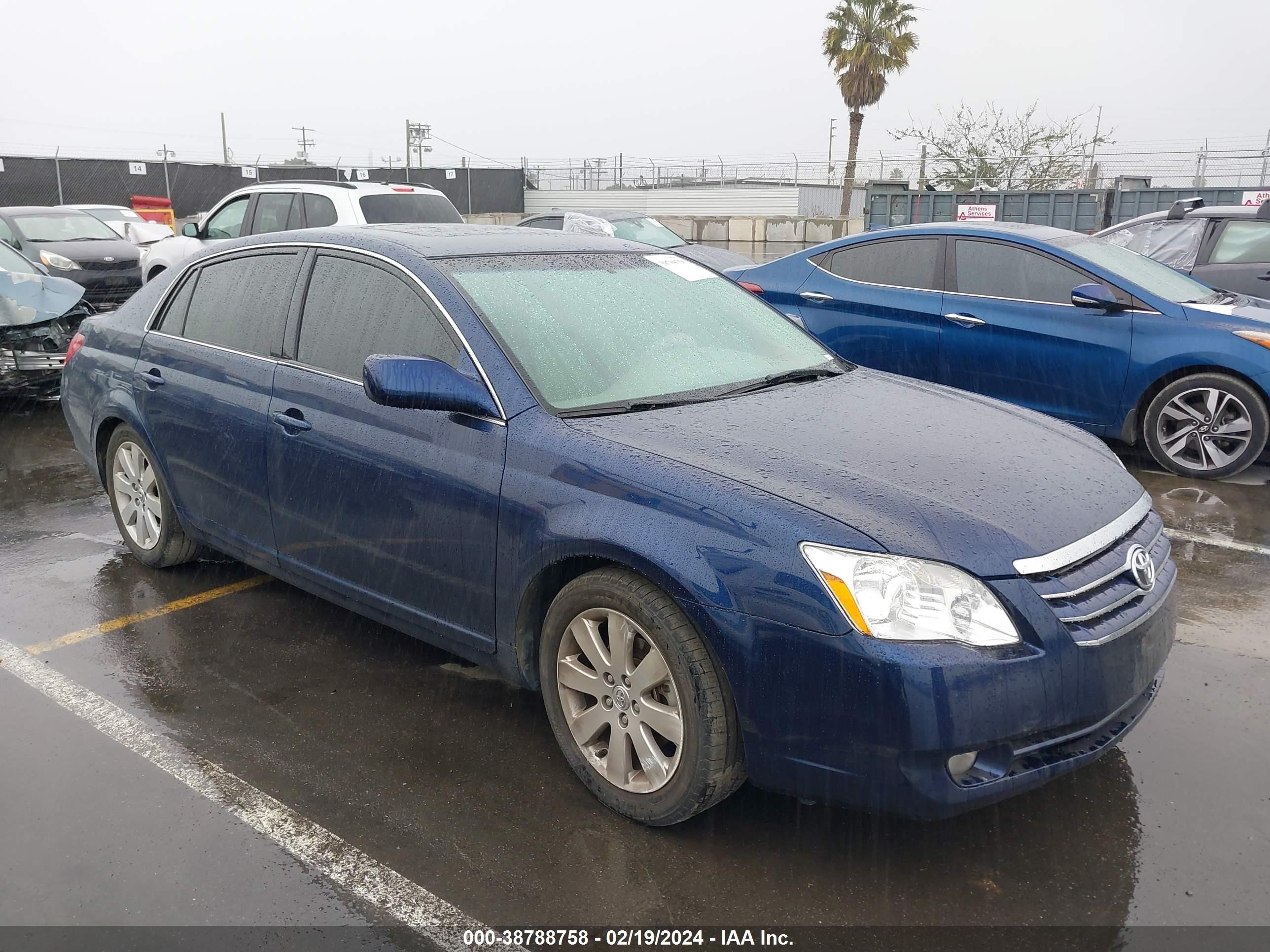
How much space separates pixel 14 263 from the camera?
9.30 metres

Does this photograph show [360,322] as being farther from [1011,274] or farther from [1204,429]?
[1204,429]

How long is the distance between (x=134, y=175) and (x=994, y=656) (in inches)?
1187

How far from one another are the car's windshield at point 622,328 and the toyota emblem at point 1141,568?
1.37 m

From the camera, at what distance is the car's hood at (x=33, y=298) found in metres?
8.44

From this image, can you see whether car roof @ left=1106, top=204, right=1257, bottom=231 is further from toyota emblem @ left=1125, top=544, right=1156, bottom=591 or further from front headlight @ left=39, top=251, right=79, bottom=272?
front headlight @ left=39, top=251, right=79, bottom=272

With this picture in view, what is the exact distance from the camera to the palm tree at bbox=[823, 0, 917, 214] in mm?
33625

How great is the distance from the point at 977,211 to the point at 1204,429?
11899mm

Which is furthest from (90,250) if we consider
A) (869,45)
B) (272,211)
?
(869,45)

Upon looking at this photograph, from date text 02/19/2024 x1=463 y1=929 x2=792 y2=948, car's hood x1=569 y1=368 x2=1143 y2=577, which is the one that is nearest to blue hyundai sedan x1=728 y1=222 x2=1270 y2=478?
car's hood x1=569 y1=368 x2=1143 y2=577

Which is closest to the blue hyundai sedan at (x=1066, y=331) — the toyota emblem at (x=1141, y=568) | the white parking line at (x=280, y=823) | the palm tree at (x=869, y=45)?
the toyota emblem at (x=1141, y=568)

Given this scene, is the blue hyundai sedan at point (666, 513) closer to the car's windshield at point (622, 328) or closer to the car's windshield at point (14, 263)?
the car's windshield at point (622, 328)

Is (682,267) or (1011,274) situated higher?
(682,267)

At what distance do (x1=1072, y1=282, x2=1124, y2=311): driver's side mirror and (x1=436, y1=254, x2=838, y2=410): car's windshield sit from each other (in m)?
3.03

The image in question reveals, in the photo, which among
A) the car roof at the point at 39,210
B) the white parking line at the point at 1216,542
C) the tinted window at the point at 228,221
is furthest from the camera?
the car roof at the point at 39,210
